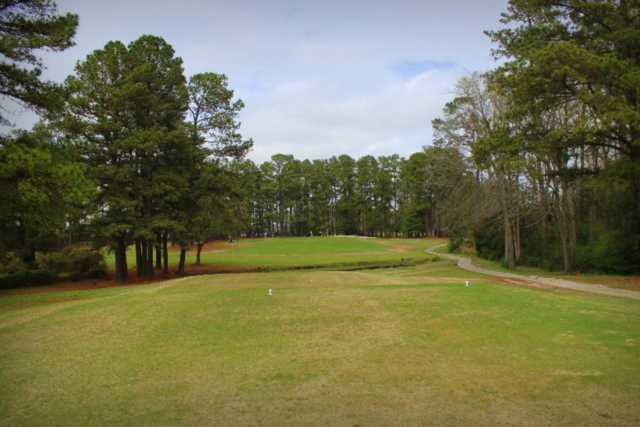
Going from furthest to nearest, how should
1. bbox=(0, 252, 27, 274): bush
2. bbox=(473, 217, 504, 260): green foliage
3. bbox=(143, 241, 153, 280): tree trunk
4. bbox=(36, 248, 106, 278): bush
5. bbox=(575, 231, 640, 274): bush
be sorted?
bbox=(473, 217, 504, 260): green foliage, bbox=(143, 241, 153, 280): tree trunk, bbox=(36, 248, 106, 278): bush, bbox=(0, 252, 27, 274): bush, bbox=(575, 231, 640, 274): bush

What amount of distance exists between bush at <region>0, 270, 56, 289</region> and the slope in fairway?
18081 millimetres

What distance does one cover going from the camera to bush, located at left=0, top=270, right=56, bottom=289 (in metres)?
25.8

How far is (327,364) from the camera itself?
6.48 m

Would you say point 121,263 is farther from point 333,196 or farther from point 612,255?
point 333,196

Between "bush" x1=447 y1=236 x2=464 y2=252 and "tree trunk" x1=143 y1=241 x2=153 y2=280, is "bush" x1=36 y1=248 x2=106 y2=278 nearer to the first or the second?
"tree trunk" x1=143 y1=241 x2=153 y2=280

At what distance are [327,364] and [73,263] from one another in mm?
28230

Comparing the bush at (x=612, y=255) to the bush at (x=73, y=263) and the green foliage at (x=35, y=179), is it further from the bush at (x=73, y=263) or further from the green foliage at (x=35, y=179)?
the bush at (x=73, y=263)

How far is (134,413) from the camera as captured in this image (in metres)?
4.90

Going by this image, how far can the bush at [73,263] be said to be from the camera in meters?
28.1

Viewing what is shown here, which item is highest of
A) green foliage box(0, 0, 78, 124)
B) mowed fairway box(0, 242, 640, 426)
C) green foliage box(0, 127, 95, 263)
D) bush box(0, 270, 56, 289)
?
green foliage box(0, 0, 78, 124)

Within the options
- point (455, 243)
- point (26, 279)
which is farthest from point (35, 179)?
point (455, 243)

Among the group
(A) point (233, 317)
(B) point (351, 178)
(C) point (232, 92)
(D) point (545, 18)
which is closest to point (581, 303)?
(A) point (233, 317)

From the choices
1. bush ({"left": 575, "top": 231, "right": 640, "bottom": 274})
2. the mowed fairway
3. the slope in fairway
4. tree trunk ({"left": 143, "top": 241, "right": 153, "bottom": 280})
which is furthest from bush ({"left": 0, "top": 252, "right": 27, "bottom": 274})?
bush ({"left": 575, "top": 231, "right": 640, "bottom": 274})

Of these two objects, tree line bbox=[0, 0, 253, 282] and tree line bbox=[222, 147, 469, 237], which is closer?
tree line bbox=[0, 0, 253, 282]
